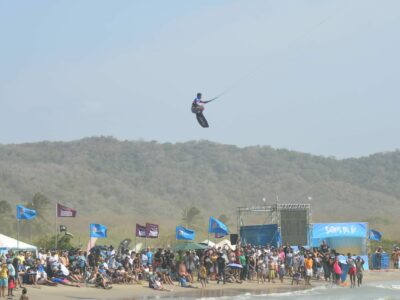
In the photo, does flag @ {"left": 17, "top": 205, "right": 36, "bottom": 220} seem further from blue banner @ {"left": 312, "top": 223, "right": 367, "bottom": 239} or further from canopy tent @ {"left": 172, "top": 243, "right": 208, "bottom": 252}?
blue banner @ {"left": 312, "top": 223, "right": 367, "bottom": 239}

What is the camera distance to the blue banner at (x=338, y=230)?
40500 millimetres

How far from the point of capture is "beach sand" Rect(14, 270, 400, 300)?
88.9 feet

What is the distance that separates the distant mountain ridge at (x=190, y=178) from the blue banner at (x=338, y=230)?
44.2 meters

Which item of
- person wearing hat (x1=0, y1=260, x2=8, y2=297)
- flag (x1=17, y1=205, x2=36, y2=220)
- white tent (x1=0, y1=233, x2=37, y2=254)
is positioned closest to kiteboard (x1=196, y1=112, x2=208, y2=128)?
person wearing hat (x1=0, y1=260, x2=8, y2=297)

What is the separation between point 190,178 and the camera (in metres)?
147

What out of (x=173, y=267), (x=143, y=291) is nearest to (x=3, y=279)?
(x=143, y=291)

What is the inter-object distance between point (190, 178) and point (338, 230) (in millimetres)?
105949

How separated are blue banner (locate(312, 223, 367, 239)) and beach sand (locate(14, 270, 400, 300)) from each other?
554 cm

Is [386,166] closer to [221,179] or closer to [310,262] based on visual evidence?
[221,179]

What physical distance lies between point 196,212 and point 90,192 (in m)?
42.2

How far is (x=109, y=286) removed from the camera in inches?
1165

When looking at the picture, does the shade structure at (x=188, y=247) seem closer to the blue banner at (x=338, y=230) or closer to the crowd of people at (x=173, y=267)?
the crowd of people at (x=173, y=267)

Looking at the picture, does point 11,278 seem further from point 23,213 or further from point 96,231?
point 96,231

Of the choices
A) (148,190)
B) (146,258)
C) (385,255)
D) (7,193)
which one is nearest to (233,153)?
(148,190)
